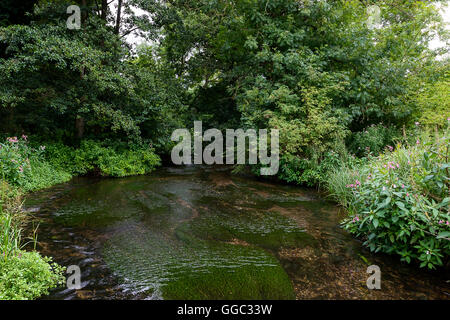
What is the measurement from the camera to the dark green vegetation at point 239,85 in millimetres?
8258

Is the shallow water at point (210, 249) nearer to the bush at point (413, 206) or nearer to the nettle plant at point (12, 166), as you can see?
the bush at point (413, 206)

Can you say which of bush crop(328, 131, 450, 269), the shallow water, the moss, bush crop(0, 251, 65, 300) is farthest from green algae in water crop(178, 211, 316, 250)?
bush crop(0, 251, 65, 300)

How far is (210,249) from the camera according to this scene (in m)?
4.23

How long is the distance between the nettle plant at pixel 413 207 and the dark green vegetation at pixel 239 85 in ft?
6.77

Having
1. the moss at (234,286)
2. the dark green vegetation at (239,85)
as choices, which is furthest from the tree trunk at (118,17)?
the moss at (234,286)

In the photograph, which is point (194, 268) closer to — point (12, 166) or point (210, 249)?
point (210, 249)

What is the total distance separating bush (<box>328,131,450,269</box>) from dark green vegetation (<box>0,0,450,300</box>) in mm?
2040

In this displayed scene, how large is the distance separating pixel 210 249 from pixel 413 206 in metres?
2.83

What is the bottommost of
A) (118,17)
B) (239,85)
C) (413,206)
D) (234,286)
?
(234,286)

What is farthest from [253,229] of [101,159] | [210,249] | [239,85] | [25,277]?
[239,85]

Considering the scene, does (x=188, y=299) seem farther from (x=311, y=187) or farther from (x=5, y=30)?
(x=5, y=30)

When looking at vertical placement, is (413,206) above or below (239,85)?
below

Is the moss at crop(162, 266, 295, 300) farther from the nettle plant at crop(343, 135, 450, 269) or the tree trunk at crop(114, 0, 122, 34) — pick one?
the tree trunk at crop(114, 0, 122, 34)

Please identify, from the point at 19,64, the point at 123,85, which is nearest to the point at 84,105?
the point at 123,85
